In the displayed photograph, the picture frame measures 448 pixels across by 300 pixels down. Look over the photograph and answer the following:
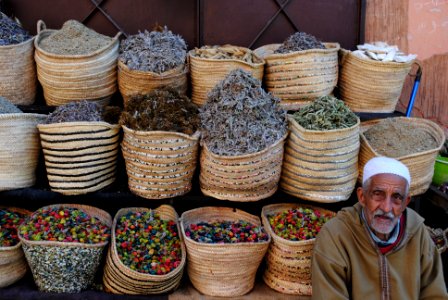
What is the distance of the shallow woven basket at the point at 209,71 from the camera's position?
3455mm

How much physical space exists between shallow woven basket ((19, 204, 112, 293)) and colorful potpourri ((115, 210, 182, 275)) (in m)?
0.14

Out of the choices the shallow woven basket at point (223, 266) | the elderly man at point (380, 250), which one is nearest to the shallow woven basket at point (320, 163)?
the shallow woven basket at point (223, 266)

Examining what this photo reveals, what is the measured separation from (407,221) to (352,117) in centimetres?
82

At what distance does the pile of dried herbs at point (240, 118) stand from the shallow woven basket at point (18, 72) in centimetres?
120

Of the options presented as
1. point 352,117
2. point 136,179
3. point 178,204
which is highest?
point 352,117

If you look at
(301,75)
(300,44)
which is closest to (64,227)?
(301,75)

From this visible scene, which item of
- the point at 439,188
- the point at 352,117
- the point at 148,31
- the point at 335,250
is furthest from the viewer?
the point at 148,31

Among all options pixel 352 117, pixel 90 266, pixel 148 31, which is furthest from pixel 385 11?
pixel 90 266

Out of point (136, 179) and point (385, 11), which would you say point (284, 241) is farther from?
point (385, 11)

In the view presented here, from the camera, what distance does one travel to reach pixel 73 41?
3479 millimetres

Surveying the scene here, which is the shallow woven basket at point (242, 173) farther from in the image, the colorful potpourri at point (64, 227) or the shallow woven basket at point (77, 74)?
the shallow woven basket at point (77, 74)

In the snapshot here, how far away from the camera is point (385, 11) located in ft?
13.1

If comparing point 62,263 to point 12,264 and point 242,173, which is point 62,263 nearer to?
point 12,264

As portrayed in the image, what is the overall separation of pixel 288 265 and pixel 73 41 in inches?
74.4
